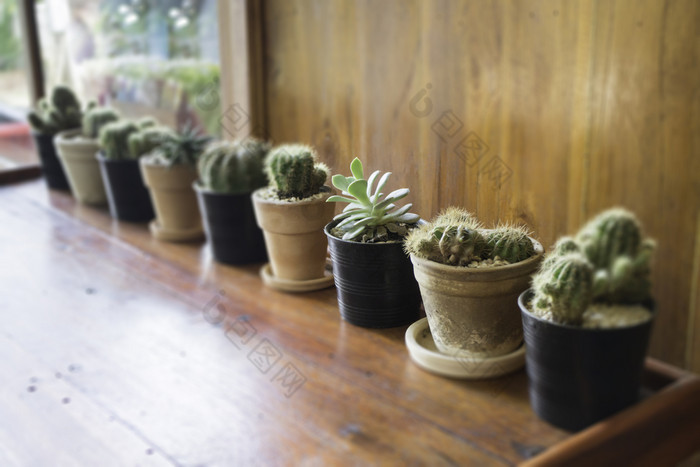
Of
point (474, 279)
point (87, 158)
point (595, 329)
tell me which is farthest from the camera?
point (87, 158)

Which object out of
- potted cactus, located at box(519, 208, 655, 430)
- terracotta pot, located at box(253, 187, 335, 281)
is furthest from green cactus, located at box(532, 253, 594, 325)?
terracotta pot, located at box(253, 187, 335, 281)

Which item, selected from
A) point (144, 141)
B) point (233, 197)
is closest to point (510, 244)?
point (233, 197)

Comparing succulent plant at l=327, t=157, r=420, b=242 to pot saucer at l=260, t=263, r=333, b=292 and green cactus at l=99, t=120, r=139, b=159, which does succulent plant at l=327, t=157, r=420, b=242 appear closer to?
pot saucer at l=260, t=263, r=333, b=292

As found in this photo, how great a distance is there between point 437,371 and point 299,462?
34 cm

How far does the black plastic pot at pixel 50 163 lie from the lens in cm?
291

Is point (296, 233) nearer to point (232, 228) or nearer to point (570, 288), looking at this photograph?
point (232, 228)

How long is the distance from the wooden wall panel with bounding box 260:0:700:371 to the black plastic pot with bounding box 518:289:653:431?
0.35ft

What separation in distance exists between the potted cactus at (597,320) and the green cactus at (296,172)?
742 mm

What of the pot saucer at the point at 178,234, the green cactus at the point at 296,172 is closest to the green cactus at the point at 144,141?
the pot saucer at the point at 178,234

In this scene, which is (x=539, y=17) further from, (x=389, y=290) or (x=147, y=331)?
(x=147, y=331)

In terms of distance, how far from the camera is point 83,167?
2664 mm

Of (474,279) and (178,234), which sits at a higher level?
(474,279)

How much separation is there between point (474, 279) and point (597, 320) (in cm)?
26

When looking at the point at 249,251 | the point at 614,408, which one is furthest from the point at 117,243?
the point at 614,408
